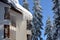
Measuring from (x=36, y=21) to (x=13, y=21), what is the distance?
34051mm

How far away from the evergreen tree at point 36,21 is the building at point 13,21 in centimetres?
2928

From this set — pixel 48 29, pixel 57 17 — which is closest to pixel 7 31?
pixel 57 17

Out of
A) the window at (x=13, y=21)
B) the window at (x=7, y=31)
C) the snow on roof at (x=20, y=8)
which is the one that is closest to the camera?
the window at (x=7, y=31)

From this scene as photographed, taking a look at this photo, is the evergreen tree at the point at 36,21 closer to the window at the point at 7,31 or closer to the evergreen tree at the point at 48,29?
the evergreen tree at the point at 48,29

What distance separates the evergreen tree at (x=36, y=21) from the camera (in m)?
54.7

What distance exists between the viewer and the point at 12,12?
21.3 metres

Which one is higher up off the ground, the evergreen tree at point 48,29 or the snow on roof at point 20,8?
the snow on roof at point 20,8

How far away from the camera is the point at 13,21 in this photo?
2183 centimetres

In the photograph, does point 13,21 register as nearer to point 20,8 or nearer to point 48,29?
point 20,8

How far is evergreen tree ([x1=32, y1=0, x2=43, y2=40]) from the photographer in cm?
5466

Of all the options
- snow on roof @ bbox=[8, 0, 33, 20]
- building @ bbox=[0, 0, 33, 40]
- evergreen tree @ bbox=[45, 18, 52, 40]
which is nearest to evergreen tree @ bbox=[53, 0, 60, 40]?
evergreen tree @ bbox=[45, 18, 52, 40]

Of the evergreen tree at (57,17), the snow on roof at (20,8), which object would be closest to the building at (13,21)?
the snow on roof at (20,8)

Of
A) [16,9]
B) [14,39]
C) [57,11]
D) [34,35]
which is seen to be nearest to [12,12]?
[16,9]

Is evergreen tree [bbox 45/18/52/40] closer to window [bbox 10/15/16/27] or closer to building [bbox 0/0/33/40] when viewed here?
building [bbox 0/0/33/40]
